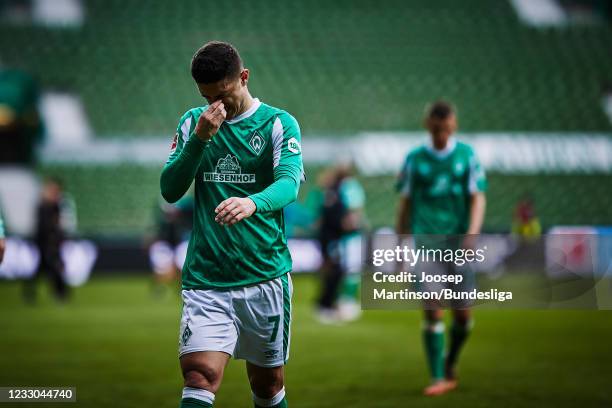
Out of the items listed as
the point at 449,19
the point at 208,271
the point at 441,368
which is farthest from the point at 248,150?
the point at 449,19

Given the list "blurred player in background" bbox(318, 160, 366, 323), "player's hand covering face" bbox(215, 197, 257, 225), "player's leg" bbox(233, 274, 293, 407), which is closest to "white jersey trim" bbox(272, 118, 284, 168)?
"player's hand covering face" bbox(215, 197, 257, 225)

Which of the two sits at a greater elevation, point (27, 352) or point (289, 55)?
point (289, 55)

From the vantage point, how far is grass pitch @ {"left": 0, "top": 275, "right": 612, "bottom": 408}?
23.2 feet

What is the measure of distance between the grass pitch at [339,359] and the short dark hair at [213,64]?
334 cm

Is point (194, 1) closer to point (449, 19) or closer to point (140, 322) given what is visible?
point (449, 19)

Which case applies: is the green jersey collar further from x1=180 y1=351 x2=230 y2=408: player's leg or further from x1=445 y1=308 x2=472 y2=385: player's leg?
x1=180 y1=351 x2=230 y2=408: player's leg

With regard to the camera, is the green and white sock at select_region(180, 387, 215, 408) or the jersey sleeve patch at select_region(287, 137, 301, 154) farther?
the jersey sleeve patch at select_region(287, 137, 301, 154)

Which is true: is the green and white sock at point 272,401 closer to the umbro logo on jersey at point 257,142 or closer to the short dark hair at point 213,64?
the umbro logo on jersey at point 257,142

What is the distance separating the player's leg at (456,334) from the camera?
7461mm

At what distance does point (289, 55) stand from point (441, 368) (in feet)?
61.9

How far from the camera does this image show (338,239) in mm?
13992

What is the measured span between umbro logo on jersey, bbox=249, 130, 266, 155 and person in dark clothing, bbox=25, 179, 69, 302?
1254 cm

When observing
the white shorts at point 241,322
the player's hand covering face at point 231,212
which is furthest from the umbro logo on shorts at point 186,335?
the player's hand covering face at point 231,212

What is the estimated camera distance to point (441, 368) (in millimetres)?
7340
